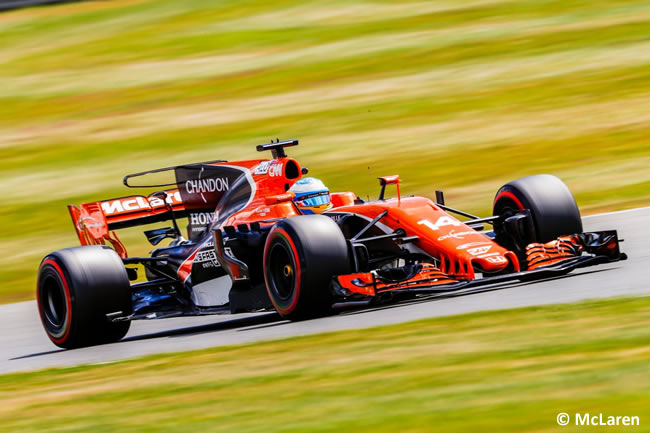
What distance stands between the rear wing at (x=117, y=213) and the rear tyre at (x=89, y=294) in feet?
5.23

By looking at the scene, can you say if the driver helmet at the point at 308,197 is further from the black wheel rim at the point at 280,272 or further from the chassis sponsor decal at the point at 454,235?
the chassis sponsor decal at the point at 454,235

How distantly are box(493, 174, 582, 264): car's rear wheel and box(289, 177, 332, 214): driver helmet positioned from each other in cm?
169

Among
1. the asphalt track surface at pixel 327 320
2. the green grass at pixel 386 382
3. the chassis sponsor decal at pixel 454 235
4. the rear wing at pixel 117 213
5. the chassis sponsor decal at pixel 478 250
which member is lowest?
the green grass at pixel 386 382

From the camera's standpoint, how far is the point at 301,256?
9.05 meters

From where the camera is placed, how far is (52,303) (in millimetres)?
10945

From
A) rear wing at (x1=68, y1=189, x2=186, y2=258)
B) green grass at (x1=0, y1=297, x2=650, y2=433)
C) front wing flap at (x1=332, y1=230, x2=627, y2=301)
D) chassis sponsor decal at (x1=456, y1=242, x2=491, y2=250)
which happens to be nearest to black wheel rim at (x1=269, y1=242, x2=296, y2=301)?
front wing flap at (x1=332, y1=230, x2=627, y2=301)

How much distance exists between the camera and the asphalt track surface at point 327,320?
8.65 meters

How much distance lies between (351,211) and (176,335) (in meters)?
2.01

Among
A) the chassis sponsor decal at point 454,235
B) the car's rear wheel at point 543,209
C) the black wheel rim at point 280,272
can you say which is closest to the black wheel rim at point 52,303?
the black wheel rim at point 280,272

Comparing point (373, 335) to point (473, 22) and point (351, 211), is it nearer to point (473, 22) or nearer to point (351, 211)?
point (351, 211)

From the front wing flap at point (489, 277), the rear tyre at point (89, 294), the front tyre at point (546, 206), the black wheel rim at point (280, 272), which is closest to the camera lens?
the front wing flap at point (489, 277)

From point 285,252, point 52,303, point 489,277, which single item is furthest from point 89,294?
point 489,277

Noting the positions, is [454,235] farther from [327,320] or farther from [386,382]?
[386,382]

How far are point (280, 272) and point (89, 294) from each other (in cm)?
186
